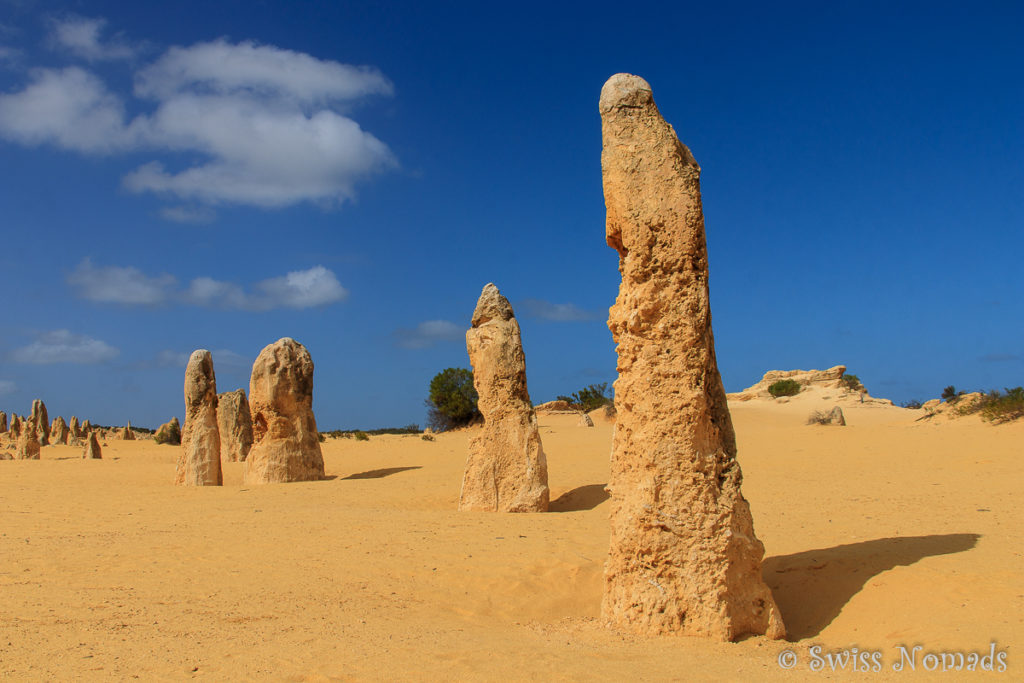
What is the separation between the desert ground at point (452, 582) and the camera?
4164 millimetres

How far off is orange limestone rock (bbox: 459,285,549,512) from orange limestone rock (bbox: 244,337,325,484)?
482cm

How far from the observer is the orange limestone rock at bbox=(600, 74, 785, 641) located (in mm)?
4828

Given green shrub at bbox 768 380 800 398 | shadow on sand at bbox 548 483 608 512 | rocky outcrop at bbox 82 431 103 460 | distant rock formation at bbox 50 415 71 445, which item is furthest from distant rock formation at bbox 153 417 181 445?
green shrub at bbox 768 380 800 398

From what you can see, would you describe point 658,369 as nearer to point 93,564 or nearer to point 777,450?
point 93,564

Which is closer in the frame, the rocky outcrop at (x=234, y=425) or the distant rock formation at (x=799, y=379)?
the rocky outcrop at (x=234, y=425)

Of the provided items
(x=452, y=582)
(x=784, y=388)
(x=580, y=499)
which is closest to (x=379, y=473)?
(x=580, y=499)

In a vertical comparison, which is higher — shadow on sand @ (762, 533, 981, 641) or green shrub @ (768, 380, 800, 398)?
green shrub @ (768, 380, 800, 398)

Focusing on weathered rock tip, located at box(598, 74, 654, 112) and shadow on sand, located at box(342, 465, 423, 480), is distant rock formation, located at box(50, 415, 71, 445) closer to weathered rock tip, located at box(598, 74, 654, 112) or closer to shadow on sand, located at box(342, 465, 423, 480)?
shadow on sand, located at box(342, 465, 423, 480)

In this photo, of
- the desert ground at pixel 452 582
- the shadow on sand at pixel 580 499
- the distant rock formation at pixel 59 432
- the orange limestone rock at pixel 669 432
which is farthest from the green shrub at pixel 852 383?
the distant rock formation at pixel 59 432

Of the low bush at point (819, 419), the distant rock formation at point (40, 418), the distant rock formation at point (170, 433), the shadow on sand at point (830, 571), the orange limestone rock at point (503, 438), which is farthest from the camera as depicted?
the distant rock formation at point (170, 433)

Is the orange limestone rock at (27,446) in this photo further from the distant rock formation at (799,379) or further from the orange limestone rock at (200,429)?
the distant rock formation at (799,379)

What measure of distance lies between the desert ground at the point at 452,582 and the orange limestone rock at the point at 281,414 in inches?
77.3

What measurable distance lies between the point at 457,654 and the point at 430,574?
85.4 inches

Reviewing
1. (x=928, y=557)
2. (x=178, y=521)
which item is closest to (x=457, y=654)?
(x=928, y=557)
